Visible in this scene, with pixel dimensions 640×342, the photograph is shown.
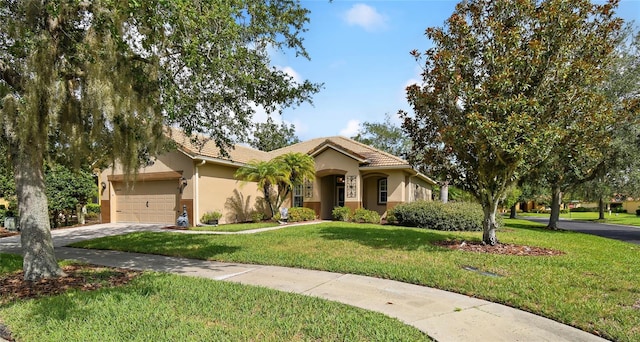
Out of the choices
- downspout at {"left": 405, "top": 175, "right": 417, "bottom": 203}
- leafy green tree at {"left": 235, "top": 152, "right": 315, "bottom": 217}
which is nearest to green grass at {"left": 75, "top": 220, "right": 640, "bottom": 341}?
leafy green tree at {"left": 235, "top": 152, "right": 315, "bottom": 217}

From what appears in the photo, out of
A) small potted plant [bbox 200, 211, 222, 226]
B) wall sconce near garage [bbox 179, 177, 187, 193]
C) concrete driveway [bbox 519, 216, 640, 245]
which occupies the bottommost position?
concrete driveway [bbox 519, 216, 640, 245]

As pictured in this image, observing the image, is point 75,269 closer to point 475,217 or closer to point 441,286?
point 441,286

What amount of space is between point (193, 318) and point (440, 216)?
13319 mm

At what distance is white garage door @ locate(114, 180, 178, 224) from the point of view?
1706 centimetres

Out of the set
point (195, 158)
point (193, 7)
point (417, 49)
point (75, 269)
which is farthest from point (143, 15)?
point (195, 158)

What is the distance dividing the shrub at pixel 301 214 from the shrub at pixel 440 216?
4.24 meters

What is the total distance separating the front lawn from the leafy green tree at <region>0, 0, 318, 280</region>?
2056 mm

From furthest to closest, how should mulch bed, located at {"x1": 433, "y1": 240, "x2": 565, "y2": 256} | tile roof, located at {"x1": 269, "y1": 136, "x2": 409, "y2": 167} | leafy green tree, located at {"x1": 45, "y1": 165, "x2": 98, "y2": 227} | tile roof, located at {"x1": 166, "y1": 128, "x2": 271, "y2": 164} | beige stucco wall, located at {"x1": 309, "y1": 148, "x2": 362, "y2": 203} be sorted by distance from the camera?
1. beige stucco wall, located at {"x1": 309, "y1": 148, "x2": 362, "y2": 203}
2. tile roof, located at {"x1": 269, "y1": 136, "x2": 409, "y2": 167}
3. leafy green tree, located at {"x1": 45, "y1": 165, "x2": 98, "y2": 227}
4. tile roof, located at {"x1": 166, "y1": 128, "x2": 271, "y2": 164}
5. mulch bed, located at {"x1": 433, "y1": 240, "x2": 565, "y2": 256}

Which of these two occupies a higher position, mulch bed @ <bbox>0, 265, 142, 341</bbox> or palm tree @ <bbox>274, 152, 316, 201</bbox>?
palm tree @ <bbox>274, 152, 316, 201</bbox>

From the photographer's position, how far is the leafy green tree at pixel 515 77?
807cm

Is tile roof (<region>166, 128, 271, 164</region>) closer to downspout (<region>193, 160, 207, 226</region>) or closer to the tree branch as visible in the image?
downspout (<region>193, 160, 207, 226</region>)

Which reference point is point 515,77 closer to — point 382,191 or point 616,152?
point 616,152

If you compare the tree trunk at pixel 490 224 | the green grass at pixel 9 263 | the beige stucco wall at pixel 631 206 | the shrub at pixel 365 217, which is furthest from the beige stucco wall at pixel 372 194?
the beige stucco wall at pixel 631 206

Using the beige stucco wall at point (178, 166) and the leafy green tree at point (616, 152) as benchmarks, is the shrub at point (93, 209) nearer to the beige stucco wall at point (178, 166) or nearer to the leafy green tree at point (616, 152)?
the beige stucco wall at point (178, 166)
